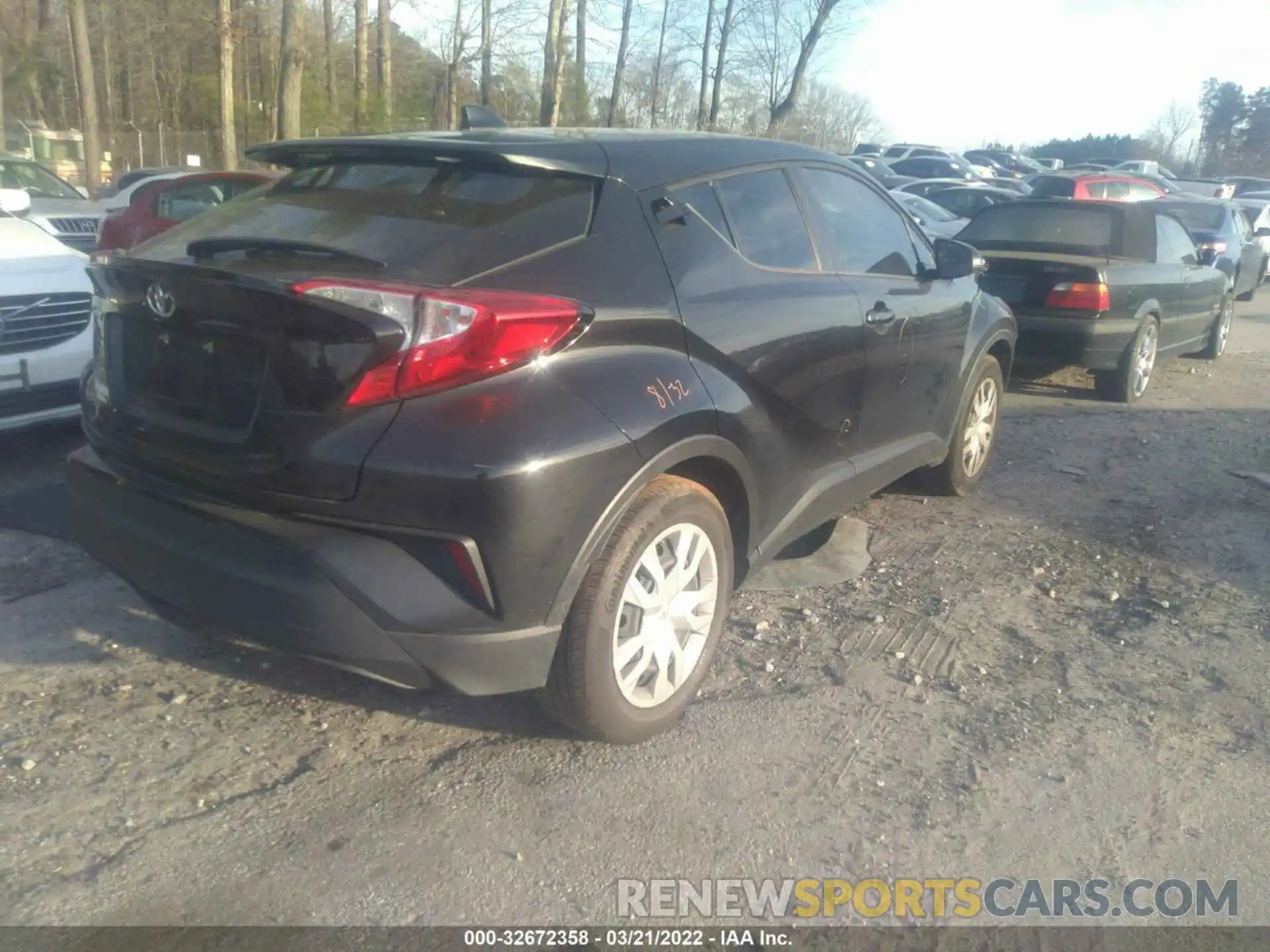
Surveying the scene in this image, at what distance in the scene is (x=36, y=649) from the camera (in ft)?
12.3

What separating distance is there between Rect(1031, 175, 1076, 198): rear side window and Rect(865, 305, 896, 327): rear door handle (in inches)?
627

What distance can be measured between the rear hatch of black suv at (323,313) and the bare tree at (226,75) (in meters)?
21.3

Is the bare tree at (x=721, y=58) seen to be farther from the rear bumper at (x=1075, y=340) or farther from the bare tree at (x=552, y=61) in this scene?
the rear bumper at (x=1075, y=340)

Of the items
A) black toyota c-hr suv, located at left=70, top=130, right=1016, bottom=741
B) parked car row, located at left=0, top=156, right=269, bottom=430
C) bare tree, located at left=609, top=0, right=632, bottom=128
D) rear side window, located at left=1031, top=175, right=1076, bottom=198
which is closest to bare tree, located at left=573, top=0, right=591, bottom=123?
bare tree, located at left=609, top=0, right=632, bottom=128

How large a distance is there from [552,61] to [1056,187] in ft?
42.8

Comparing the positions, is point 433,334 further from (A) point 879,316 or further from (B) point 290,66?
(B) point 290,66

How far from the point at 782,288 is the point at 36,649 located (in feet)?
9.15

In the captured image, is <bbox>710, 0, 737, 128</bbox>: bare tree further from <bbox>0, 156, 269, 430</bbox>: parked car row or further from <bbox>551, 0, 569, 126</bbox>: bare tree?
<bbox>0, 156, 269, 430</bbox>: parked car row

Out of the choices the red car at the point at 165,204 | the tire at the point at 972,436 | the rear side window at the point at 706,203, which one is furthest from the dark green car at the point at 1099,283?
the red car at the point at 165,204

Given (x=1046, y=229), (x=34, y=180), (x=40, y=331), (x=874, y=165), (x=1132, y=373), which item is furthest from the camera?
(x=874, y=165)

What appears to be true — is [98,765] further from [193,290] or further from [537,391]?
[537,391]

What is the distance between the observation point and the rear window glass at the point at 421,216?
9.50 ft

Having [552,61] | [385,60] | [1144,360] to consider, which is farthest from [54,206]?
[385,60]

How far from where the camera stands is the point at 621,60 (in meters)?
34.4
